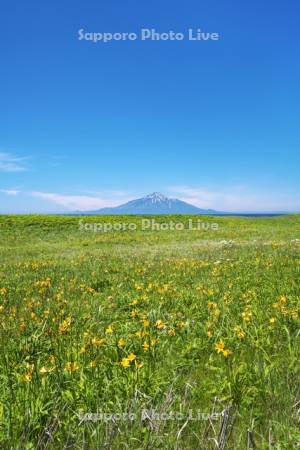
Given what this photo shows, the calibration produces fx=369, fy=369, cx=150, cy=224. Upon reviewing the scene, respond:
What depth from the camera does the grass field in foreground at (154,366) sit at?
300 cm

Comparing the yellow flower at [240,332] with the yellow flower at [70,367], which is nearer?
the yellow flower at [70,367]

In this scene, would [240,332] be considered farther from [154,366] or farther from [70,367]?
[70,367]

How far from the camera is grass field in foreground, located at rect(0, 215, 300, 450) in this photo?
9.84 ft

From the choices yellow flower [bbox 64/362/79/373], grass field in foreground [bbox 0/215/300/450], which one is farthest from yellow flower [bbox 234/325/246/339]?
yellow flower [bbox 64/362/79/373]

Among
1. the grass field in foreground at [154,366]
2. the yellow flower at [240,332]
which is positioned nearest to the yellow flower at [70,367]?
the grass field in foreground at [154,366]

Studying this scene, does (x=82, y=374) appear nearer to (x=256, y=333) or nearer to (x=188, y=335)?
(x=188, y=335)

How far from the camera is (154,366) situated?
4.33 m

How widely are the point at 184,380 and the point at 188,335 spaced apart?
141 cm

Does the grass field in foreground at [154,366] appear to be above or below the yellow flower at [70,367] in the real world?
below

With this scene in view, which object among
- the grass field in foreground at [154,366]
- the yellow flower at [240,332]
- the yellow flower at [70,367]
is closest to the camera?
the grass field in foreground at [154,366]

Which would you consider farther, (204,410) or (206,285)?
(206,285)

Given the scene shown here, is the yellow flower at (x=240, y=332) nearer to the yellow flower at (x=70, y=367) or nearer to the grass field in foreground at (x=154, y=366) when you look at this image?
the grass field in foreground at (x=154, y=366)

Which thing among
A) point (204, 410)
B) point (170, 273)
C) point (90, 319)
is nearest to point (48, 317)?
point (90, 319)

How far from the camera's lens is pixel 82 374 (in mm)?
3953
